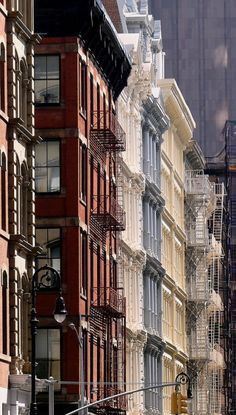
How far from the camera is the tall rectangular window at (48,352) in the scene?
243 feet

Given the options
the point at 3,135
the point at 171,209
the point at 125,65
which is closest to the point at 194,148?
the point at 171,209

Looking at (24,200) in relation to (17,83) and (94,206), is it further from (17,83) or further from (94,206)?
(94,206)

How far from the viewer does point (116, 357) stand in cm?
8619

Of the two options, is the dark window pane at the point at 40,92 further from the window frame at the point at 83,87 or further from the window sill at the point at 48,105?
the window frame at the point at 83,87

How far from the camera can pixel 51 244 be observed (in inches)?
2950

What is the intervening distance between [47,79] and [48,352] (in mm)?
10102

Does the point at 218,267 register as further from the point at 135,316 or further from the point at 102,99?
the point at 102,99

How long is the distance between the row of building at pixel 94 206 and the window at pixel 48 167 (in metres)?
0.04

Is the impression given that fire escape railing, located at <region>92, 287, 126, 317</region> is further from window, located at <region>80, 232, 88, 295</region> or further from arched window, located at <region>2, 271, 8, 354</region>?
arched window, located at <region>2, 271, 8, 354</region>

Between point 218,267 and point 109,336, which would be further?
point 218,267

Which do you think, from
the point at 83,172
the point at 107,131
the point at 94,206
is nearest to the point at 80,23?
the point at 83,172

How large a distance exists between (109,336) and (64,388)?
10.1 metres

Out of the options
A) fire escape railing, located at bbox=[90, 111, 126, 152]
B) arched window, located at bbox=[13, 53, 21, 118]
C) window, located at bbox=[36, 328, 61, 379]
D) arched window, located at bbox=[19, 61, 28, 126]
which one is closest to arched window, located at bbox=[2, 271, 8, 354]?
arched window, located at bbox=[13, 53, 21, 118]

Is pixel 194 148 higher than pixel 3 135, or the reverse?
pixel 194 148
